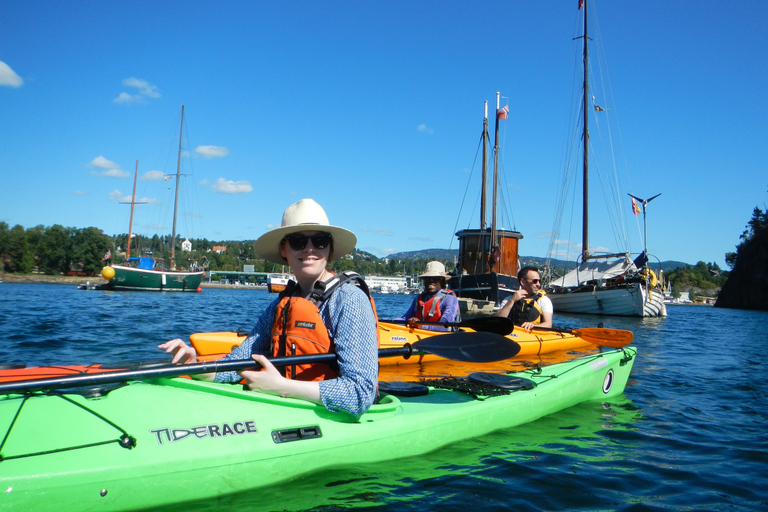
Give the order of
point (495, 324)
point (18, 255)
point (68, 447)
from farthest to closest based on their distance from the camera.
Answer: point (18, 255)
point (495, 324)
point (68, 447)

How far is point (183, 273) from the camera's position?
36.4m

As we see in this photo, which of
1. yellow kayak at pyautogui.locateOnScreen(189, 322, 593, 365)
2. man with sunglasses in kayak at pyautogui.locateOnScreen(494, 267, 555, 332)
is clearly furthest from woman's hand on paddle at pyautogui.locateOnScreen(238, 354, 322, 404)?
man with sunglasses in kayak at pyautogui.locateOnScreen(494, 267, 555, 332)

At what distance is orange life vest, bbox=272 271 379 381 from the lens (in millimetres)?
2809

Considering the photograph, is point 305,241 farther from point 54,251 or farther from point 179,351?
point 54,251

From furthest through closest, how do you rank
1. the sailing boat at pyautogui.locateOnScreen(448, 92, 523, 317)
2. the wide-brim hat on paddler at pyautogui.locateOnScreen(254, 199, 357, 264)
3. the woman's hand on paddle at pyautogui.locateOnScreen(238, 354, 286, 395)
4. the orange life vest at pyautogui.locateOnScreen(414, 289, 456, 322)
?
the sailing boat at pyautogui.locateOnScreen(448, 92, 523, 317), the orange life vest at pyautogui.locateOnScreen(414, 289, 456, 322), the wide-brim hat on paddler at pyautogui.locateOnScreen(254, 199, 357, 264), the woman's hand on paddle at pyautogui.locateOnScreen(238, 354, 286, 395)

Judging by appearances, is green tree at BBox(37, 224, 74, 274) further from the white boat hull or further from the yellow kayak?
the yellow kayak

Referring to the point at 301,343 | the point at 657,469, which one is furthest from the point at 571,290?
the point at 301,343

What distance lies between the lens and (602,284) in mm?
27156

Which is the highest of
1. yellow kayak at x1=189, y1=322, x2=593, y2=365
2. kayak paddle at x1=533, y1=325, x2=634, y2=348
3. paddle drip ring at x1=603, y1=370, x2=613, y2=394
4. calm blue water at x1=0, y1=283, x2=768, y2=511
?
kayak paddle at x1=533, y1=325, x2=634, y2=348

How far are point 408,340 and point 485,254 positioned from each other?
1725cm

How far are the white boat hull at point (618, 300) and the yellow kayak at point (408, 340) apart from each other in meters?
17.9

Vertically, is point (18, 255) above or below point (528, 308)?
above

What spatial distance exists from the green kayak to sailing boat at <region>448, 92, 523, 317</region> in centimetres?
1784

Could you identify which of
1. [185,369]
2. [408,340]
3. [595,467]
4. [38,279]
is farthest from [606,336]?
[38,279]
